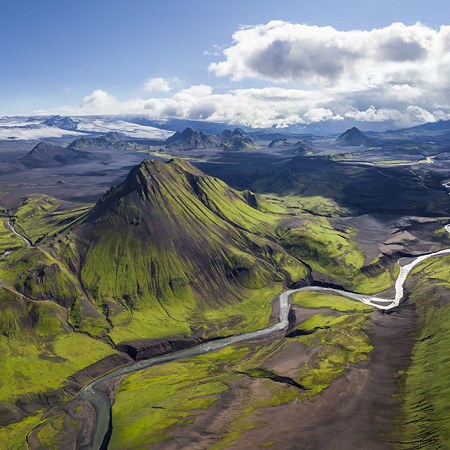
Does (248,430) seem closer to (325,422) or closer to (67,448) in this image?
(325,422)

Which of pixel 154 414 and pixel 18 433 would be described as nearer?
pixel 18 433

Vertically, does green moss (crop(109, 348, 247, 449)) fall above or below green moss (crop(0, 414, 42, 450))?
above

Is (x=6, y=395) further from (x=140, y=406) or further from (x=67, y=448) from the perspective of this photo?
(x=140, y=406)

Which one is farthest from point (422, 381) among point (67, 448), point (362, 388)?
point (67, 448)

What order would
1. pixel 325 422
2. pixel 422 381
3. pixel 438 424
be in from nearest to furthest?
1. pixel 438 424
2. pixel 325 422
3. pixel 422 381

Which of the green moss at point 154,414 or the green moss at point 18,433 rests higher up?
the green moss at point 154,414

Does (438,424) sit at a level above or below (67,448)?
above

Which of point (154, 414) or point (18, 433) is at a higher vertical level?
point (154, 414)

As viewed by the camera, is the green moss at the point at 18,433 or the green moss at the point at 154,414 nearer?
the green moss at the point at 18,433

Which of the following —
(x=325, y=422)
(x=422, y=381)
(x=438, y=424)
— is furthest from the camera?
(x=422, y=381)

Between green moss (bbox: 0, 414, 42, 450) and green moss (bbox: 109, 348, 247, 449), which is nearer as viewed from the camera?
green moss (bbox: 0, 414, 42, 450)

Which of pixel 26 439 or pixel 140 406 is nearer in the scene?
pixel 26 439
